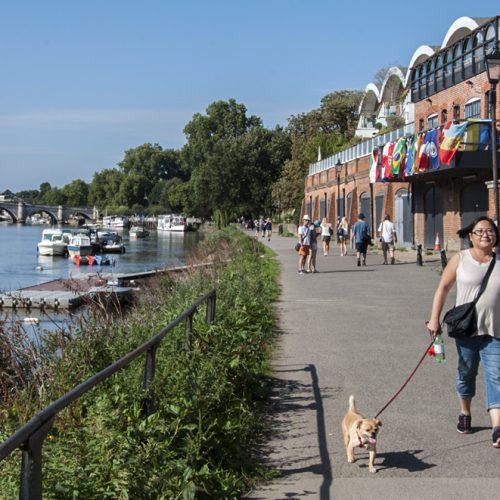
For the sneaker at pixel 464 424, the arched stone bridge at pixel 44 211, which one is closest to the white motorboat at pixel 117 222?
the arched stone bridge at pixel 44 211

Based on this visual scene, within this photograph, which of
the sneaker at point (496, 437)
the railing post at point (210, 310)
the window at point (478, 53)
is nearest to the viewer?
the sneaker at point (496, 437)

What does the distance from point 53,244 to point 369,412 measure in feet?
202

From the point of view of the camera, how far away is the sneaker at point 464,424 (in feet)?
21.3

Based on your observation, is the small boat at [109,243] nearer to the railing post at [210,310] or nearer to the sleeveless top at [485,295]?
the railing post at [210,310]

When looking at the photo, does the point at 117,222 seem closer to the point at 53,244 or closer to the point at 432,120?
the point at 53,244

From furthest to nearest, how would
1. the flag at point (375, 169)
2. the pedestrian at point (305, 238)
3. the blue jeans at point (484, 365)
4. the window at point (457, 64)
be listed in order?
the flag at point (375, 169)
the window at point (457, 64)
the pedestrian at point (305, 238)
the blue jeans at point (484, 365)

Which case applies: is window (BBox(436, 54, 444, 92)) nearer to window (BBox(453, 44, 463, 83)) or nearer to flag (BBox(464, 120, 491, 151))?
window (BBox(453, 44, 463, 83))

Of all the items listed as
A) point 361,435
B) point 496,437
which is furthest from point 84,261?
point 361,435

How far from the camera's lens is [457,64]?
34031 mm

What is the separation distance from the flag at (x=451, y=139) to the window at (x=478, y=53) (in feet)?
16.0

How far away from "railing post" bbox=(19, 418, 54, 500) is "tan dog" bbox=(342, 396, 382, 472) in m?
2.67

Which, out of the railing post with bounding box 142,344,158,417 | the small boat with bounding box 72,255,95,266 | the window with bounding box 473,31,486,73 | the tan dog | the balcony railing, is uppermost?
the window with bounding box 473,31,486,73

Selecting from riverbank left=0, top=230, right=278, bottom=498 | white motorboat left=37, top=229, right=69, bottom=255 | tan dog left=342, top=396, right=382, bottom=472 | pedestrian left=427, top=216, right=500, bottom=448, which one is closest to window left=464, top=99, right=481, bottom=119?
riverbank left=0, top=230, right=278, bottom=498

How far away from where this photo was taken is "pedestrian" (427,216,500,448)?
6105 millimetres
